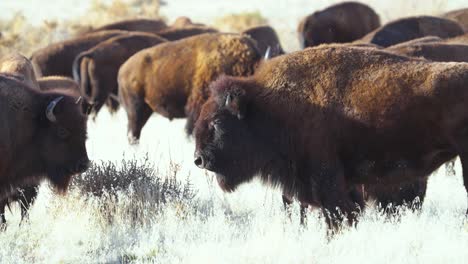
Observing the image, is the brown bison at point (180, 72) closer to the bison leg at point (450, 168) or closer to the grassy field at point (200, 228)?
the grassy field at point (200, 228)

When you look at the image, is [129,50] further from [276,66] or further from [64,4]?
[64,4]

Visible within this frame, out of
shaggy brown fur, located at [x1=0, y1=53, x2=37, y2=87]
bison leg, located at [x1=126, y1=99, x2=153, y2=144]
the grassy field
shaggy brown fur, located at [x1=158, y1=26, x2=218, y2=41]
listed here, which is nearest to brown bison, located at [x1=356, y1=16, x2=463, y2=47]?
bison leg, located at [x1=126, y1=99, x2=153, y2=144]

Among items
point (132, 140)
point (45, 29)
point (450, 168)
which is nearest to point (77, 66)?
point (132, 140)

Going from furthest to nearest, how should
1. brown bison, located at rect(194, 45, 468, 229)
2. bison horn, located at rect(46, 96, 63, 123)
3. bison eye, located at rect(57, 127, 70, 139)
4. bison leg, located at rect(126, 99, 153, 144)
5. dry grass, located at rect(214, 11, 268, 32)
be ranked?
dry grass, located at rect(214, 11, 268, 32)
bison leg, located at rect(126, 99, 153, 144)
bison eye, located at rect(57, 127, 70, 139)
bison horn, located at rect(46, 96, 63, 123)
brown bison, located at rect(194, 45, 468, 229)

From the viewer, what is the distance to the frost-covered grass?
5.96 m

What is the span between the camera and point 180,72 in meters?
12.2

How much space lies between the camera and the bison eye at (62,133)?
275 inches

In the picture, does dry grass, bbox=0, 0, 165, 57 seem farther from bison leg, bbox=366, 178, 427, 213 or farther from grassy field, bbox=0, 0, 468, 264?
bison leg, bbox=366, 178, 427, 213

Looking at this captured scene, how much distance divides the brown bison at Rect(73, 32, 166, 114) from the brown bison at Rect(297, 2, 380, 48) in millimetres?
3904

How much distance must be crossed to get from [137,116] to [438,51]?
Result: 5314 millimetres

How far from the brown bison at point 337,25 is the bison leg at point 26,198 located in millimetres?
11407

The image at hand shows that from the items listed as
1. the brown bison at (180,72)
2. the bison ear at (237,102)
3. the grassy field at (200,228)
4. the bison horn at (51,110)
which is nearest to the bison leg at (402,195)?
the grassy field at (200,228)

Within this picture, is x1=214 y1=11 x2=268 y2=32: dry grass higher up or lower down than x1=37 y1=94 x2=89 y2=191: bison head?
lower down

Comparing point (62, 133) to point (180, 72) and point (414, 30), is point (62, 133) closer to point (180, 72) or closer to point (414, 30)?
point (180, 72)
